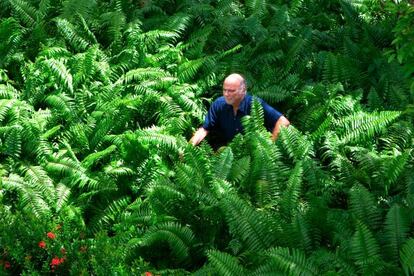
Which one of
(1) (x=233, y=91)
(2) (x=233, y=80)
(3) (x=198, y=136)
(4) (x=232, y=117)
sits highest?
(2) (x=233, y=80)

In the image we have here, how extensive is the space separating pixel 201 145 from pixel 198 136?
0.36m

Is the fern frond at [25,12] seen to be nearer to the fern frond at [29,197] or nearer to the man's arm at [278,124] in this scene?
the fern frond at [29,197]

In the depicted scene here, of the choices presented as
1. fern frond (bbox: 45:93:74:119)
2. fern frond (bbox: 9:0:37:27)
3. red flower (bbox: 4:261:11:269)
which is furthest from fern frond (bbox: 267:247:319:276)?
fern frond (bbox: 9:0:37:27)

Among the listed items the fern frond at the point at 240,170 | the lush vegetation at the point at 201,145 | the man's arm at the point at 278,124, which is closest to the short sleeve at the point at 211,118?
the lush vegetation at the point at 201,145

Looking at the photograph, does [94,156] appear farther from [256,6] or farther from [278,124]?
Answer: [256,6]

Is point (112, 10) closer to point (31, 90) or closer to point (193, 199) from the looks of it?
point (31, 90)

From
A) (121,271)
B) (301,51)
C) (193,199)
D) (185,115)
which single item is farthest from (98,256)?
(301,51)

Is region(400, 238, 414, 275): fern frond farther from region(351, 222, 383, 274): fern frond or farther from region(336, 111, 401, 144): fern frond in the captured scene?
region(336, 111, 401, 144): fern frond

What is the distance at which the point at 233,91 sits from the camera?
25.7 ft

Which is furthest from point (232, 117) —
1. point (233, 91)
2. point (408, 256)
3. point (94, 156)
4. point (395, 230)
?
point (408, 256)

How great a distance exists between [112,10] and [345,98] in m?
4.03

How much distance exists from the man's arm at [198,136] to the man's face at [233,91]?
1.56 ft

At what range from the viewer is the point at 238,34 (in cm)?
1020

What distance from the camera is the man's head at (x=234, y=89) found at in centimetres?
779
